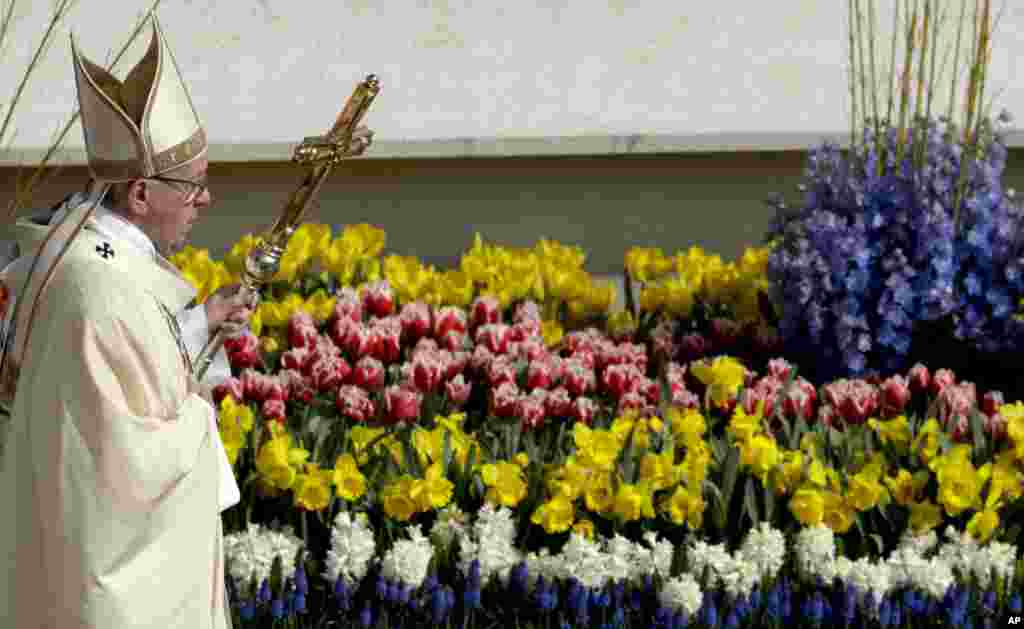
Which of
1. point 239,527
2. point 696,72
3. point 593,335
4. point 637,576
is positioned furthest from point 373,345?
point 696,72

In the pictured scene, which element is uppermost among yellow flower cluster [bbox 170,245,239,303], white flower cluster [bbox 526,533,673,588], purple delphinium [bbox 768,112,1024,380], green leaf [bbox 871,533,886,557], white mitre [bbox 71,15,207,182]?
white mitre [bbox 71,15,207,182]

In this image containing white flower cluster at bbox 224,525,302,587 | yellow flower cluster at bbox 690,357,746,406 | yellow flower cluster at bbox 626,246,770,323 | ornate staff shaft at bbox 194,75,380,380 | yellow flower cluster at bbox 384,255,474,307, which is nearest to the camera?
ornate staff shaft at bbox 194,75,380,380

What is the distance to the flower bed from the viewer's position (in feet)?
13.3

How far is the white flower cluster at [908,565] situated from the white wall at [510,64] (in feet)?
10.6

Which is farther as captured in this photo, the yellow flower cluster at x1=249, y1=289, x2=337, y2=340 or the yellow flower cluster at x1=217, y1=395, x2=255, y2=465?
the yellow flower cluster at x1=249, y1=289, x2=337, y2=340

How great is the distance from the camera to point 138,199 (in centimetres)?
293

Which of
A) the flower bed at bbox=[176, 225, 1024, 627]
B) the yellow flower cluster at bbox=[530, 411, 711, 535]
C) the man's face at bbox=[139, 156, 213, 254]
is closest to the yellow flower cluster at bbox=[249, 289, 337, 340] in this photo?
the flower bed at bbox=[176, 225, 1024, 627]

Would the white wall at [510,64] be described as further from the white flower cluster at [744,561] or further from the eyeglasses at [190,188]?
the eyeglasses at [190,188]

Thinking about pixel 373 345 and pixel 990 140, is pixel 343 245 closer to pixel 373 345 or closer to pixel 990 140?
pixel 373 345

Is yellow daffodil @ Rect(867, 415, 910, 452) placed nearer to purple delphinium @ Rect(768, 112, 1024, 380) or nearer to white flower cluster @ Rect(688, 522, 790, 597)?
white flower cluster @ Rect(688, 522, 790, 597)

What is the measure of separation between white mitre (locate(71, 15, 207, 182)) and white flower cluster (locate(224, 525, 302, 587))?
139cm

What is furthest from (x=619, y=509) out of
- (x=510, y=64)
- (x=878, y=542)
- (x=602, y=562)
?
(x=510, y=64)

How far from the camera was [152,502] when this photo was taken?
2904 millimetres

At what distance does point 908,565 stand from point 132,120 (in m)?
2.10
